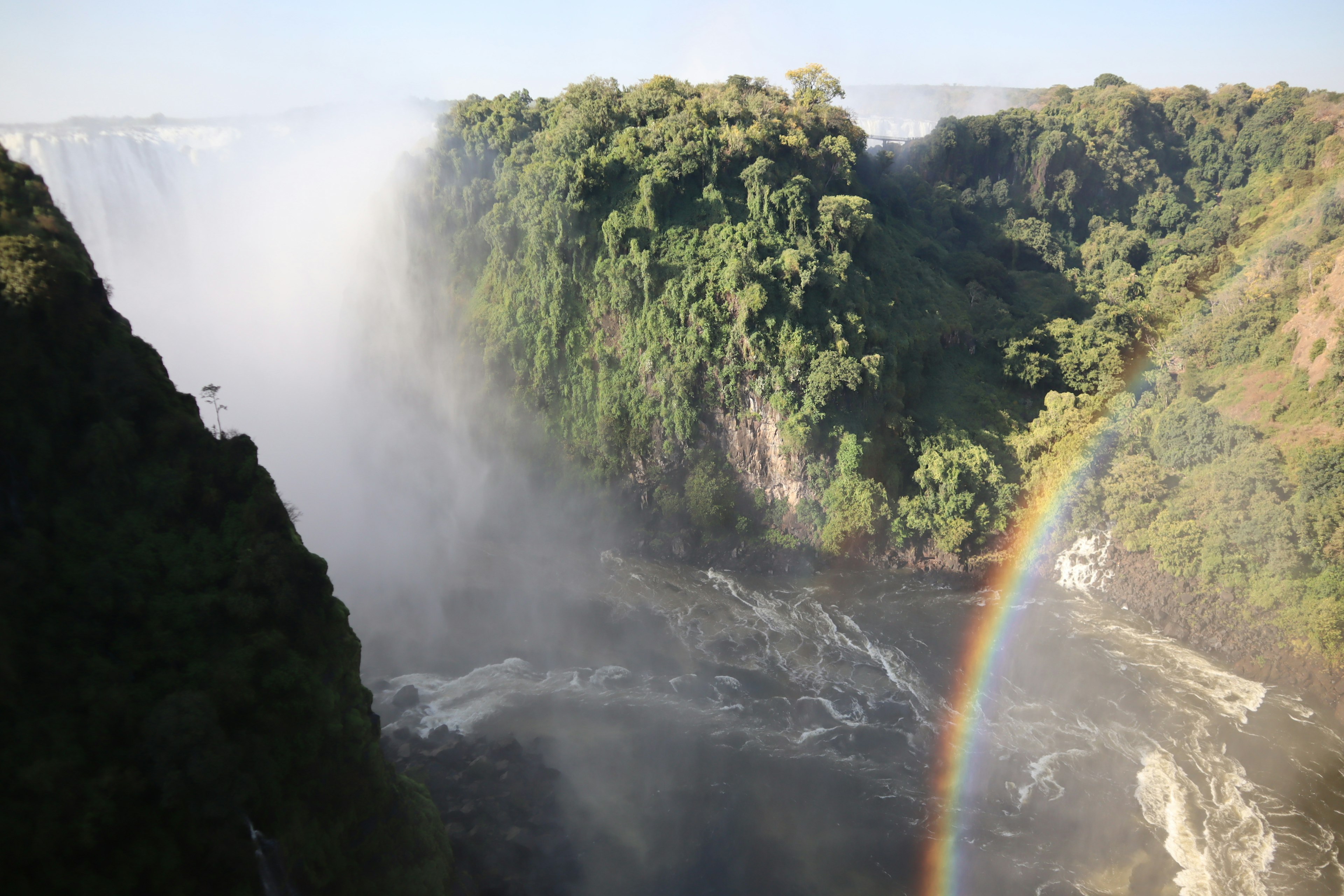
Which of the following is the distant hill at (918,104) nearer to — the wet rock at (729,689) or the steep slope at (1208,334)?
the steep slope at (1208,334)

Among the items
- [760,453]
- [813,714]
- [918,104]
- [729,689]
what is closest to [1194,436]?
[760,453]

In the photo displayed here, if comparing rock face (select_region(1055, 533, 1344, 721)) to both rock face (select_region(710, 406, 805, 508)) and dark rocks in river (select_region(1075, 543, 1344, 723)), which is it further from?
rock face (select_region(710, 406, 805, 508))

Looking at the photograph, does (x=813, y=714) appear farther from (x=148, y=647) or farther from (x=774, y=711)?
(x=148, y=647)

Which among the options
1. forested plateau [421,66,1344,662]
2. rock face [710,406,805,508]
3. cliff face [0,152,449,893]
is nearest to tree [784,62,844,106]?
forested plateau [421,66,1344,662]

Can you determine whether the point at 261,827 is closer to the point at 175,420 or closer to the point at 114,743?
the point at 114,743

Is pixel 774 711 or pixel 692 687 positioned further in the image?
pixel 692 687

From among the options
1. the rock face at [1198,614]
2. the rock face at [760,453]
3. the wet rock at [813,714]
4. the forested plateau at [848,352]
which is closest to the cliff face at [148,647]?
the wet rock at [813,714]
